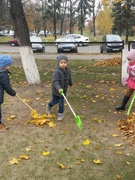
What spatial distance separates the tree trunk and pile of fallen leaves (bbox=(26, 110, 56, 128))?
8.70ft

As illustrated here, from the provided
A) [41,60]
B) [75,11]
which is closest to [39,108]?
[41,60]

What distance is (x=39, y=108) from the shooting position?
6.22 m

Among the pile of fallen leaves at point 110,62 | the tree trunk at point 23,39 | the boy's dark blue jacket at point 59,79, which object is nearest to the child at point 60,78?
the boy's dark blue jacket at point 59,79

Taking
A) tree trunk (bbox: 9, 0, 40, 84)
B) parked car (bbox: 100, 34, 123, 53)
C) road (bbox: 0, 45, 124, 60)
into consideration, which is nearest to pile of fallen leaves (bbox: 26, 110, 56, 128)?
tree trunk (bbox: 9, 0, 40, 84)

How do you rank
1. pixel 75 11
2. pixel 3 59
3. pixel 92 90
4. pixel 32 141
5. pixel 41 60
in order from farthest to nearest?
pixel 75 11, pixel 41 60, pixel 92 90, pixel 3 59, pixel 32 141

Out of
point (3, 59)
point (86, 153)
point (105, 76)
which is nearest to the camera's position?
point (86, 153)

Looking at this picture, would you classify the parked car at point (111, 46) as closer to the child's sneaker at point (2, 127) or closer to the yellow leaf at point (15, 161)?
the child's sneaker at point (2, 127)

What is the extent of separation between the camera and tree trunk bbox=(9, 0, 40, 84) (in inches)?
304

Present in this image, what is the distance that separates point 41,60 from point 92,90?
487 cm

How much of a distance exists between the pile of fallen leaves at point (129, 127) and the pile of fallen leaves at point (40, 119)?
1270mm

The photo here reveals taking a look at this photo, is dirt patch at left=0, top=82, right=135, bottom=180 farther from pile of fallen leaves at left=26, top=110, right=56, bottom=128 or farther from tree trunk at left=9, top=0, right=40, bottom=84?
tree trunk at left=9, top=0, right=40, bottom=84

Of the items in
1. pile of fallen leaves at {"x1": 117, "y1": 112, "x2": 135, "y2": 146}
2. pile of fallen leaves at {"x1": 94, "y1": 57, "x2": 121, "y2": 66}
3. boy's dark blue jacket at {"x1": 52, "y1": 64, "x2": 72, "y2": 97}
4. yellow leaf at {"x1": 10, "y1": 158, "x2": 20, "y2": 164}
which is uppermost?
boy's dark blue jacket at {"x1": 52, "y1": 64, "x2": 72, "y2": 97}

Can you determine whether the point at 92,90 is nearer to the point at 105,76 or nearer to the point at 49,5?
the point at 105,76

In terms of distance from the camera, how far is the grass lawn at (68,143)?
3.63 m
